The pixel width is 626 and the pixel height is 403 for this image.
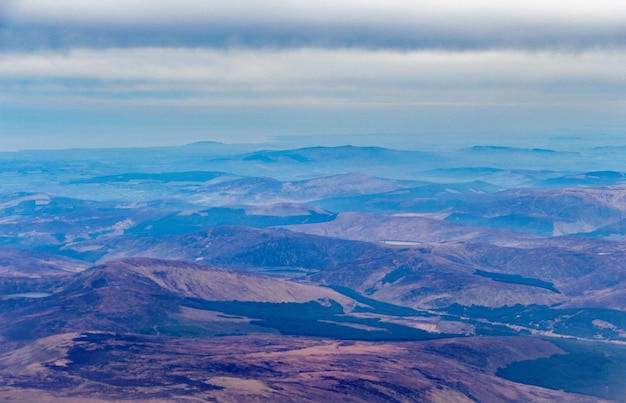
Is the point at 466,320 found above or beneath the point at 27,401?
beneath

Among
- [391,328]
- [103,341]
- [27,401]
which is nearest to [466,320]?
[391,328]

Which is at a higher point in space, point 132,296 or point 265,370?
point 265,370

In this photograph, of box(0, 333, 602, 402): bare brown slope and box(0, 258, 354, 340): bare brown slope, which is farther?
box(0, 258, 354, 340): bare brown slope

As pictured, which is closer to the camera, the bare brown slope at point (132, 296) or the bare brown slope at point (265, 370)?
the bare brown slope at point (265, 370)

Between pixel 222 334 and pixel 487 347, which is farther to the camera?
pixel 222 334

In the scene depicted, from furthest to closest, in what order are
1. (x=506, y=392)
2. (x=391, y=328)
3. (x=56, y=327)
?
(x=391, y=328), (x=56, y=327), (x=506, y=392)

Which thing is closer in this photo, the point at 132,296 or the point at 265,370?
the point at 265,370

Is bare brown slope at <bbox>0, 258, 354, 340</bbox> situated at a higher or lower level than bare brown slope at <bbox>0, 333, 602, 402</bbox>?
lower

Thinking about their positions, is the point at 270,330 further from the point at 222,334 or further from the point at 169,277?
the point at 169,277

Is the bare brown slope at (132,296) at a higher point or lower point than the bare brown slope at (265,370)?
lower

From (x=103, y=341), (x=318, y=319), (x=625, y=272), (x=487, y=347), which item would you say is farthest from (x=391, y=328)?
(x=625, y=272)

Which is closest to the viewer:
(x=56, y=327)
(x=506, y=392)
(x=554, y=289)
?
(x=506, y=392)
